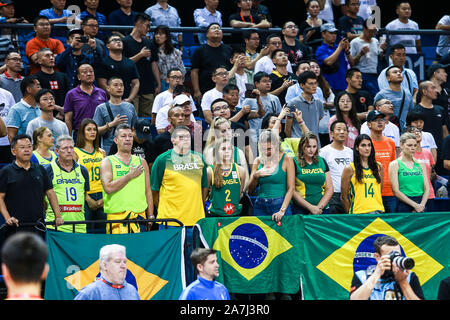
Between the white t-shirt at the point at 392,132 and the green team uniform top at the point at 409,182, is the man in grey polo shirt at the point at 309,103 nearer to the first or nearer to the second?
the white t-shirt at the point at 392,132

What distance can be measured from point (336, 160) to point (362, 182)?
2.78 ft

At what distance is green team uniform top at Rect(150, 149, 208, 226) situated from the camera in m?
9.22

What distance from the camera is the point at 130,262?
8539mm

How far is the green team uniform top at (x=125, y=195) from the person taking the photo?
9.13m

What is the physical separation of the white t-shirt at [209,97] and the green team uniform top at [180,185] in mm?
2826

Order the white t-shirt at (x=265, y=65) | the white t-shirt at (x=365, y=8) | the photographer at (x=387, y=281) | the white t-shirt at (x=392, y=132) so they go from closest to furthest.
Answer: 1. the photographer at (x=387, y=281)
2. the white t-shirt at (x=392, y=132)
3. the white t-shirt at (x=265, y=65)
4. the white t-shirt at (x=365, y=8)

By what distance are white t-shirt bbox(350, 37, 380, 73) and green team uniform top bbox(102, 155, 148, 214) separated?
21.9 feet

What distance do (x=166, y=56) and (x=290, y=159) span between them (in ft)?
14.6

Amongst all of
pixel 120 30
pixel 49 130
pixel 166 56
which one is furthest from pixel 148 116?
pixel 49 130

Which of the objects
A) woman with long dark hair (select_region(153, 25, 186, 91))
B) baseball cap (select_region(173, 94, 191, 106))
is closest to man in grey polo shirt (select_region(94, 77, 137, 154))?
baseball cap (select_region(173, 94, 191, 106))

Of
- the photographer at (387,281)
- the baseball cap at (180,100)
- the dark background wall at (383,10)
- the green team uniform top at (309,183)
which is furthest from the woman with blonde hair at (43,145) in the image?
the dark background wall at (383,10)

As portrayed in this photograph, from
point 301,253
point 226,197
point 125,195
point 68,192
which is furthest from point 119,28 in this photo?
point 301,253

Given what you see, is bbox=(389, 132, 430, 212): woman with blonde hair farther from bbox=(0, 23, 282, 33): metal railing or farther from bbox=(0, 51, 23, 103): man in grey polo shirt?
bbox=(0, 51, 23, 103): man in grey polo shirt

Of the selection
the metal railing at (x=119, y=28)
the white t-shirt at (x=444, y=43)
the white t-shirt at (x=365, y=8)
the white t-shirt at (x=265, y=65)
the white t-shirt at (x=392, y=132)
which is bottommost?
the white t-shirt at (x=392, y=132)
